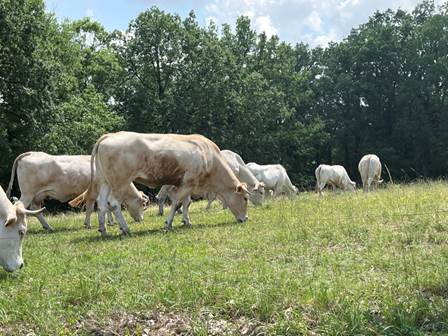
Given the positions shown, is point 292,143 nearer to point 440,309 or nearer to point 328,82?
point 328,82

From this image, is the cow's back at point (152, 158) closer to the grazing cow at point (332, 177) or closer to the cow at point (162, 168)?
the cow at point (162, 168)

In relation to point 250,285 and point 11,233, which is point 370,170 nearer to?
point 11,233

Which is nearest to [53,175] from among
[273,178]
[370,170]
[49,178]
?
[49,178]

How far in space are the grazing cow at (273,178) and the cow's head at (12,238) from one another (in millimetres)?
17916

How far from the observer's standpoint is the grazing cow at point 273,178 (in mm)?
25922

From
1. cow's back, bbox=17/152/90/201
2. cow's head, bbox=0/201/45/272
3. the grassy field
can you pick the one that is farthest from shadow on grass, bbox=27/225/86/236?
cow's head, bbox=0/201/45/272

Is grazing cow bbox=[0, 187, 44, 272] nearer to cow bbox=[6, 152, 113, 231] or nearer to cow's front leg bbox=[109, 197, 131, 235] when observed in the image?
cow's front leg bbox=[109, 197, 131, 235]

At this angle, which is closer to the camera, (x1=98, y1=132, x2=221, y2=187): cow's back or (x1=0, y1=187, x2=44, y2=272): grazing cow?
(x1=0, y1=187, x2=44, y2=272): grazing cow

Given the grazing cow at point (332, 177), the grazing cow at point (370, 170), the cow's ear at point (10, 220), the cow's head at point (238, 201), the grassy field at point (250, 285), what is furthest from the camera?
the grazing cow at point (332, 177)

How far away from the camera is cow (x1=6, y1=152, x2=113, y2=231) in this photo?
15148 millimetres

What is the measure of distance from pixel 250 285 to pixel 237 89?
45300 millimetres

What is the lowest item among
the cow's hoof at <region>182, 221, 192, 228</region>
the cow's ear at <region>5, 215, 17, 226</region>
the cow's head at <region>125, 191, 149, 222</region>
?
the cow's hoof at <region>182, 221, 192, 228</region>

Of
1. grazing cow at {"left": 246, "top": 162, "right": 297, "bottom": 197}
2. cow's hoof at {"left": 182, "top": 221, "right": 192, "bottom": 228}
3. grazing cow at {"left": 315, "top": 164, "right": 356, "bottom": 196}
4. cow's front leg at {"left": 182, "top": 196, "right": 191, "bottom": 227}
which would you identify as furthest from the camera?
grazing cow at {"left": 315, "top": 164, "right": 356, "bottom": 196}

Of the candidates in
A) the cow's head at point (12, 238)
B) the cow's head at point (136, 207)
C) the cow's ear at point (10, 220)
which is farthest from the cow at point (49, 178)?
the cow's ear at point (10, 220)
